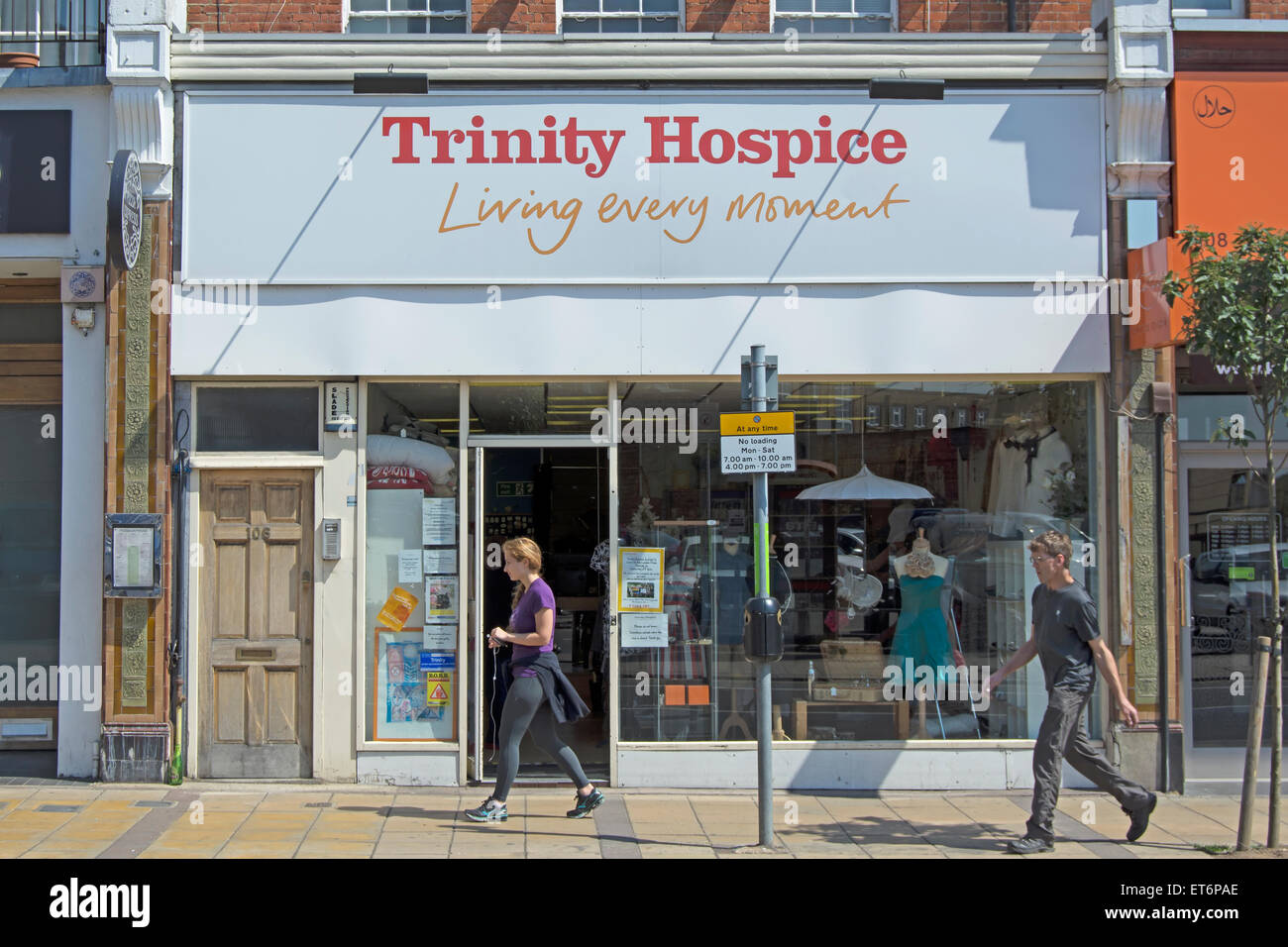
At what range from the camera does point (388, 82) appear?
860 centimetres

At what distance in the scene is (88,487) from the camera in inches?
341

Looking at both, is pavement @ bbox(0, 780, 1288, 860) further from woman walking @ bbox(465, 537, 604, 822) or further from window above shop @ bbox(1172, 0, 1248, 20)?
window above shop @ bbox(1172, 0, 1248, 20)

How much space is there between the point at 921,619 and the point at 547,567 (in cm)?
312

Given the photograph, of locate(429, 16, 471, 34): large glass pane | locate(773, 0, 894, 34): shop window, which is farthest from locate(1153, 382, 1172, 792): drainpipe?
locate(429, 16, 471, 34): large glass pane

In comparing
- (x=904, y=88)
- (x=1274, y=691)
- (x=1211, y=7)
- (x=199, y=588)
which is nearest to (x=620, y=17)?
(x=904, y=88)

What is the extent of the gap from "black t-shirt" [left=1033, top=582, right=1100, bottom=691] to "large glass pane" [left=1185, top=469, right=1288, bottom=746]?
7.51 feet

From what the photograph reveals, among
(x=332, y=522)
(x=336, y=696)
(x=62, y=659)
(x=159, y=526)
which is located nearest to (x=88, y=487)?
(x=159, y=526)

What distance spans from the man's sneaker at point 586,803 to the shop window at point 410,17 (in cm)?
603

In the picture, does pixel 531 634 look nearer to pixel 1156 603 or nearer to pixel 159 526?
pixel 159 526

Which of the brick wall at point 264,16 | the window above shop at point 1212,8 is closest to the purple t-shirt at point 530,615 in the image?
the brick wall at point 264,16

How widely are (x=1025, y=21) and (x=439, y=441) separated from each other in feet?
18.8

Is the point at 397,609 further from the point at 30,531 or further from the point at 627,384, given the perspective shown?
the point at 30,531

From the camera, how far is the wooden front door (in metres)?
8.56

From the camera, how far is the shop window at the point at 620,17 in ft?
30.1
